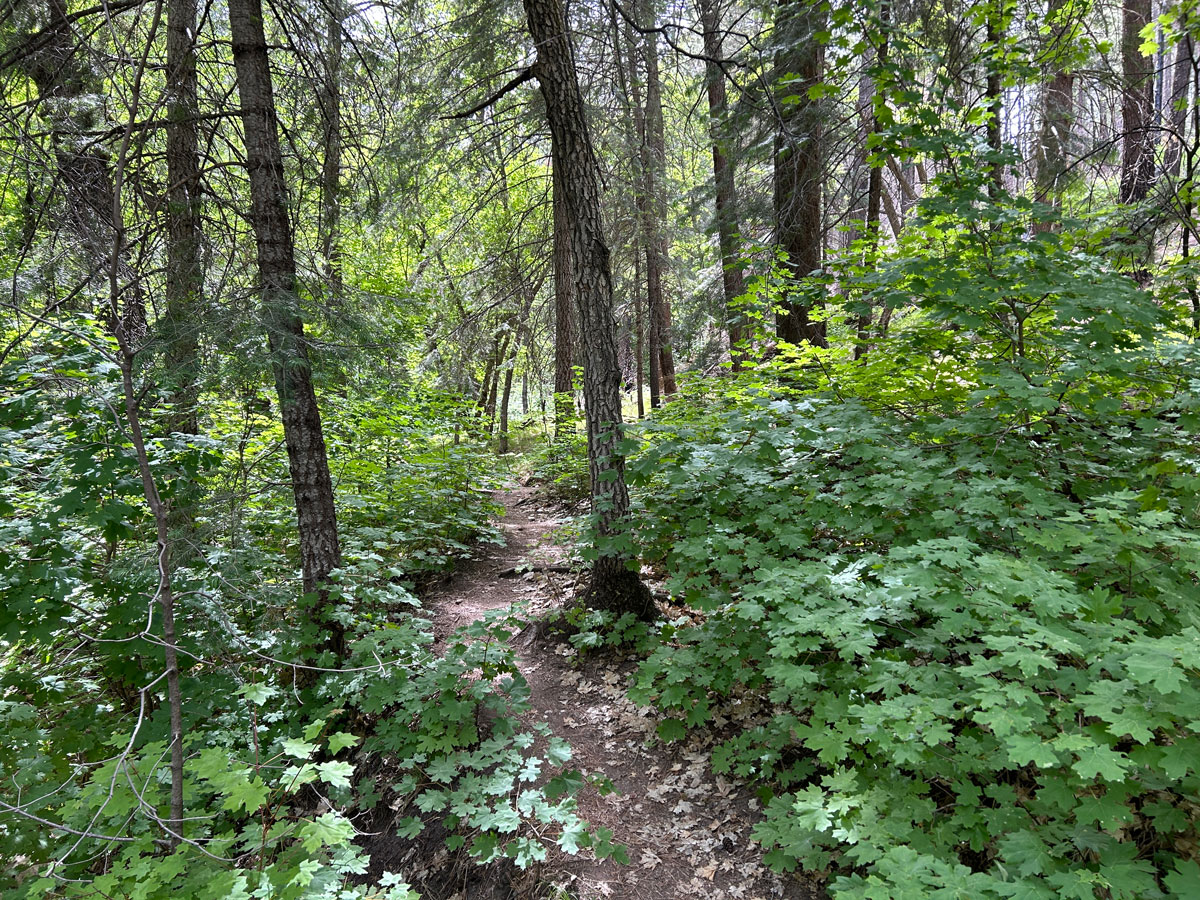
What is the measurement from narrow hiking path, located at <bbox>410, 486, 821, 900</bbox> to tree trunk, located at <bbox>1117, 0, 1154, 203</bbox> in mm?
6073

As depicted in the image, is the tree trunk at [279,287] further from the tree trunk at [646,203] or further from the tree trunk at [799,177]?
the tree trunk at [799,177]

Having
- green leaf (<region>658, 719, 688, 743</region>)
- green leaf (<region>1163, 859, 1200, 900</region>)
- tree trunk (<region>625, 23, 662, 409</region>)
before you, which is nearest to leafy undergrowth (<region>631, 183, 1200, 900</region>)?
green leaf (<region>1163, 859, 1200, 900</region>)

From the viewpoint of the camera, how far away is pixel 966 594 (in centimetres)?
225

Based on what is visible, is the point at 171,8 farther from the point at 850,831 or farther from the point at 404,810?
the point at 850,831

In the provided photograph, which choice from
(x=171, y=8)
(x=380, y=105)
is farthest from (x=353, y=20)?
(x=171, y=8)

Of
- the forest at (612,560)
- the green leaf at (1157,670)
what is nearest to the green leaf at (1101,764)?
the forest at (612,560)

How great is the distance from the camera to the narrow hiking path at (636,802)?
270 centimetres

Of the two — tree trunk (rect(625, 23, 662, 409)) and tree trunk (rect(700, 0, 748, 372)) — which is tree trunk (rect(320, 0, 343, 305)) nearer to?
tree trunk (rect(625, 23, 662, 409))

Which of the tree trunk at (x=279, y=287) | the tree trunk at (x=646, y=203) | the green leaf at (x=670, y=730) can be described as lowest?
the green leaf at (x=670, y=730)

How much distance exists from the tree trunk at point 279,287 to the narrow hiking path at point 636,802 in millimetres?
1517

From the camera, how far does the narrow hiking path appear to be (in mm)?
2701

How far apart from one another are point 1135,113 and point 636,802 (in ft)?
29.9

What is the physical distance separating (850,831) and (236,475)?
4.45m

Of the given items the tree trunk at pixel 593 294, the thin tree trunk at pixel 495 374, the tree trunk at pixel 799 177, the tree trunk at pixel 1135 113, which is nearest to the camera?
the tree trunk at pixel 593 294
